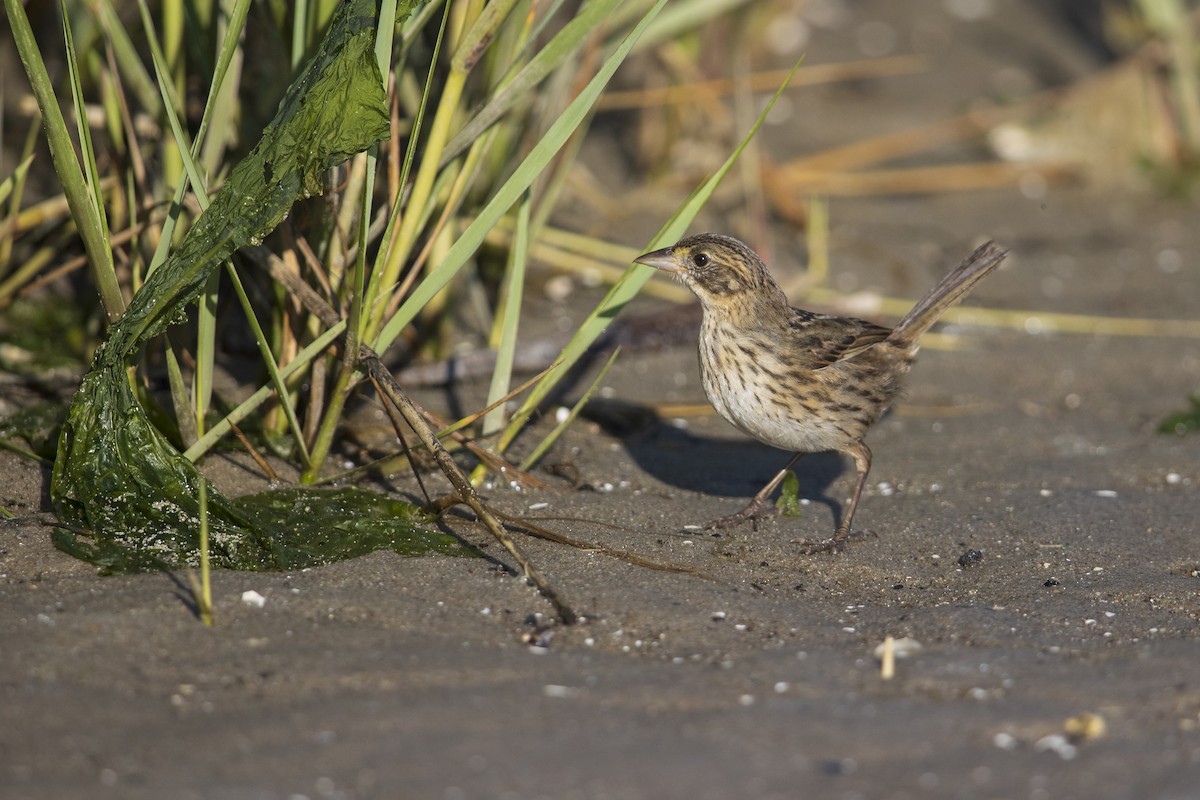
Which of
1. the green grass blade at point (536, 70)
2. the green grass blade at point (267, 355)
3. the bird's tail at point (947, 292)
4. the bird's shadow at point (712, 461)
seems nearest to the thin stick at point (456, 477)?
the green grass blade at point (267, 355)

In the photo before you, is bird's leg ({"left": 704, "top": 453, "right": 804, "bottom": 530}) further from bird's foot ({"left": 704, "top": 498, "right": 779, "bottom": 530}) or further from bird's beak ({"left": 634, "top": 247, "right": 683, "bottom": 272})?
bird's beak ({"left": 634, "top": 247, "right": 683, "bottom": 272})

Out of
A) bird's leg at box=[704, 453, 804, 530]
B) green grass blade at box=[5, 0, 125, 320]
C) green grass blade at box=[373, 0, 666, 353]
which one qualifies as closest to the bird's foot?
bird's leg at box=[704, 453, 804, 530]

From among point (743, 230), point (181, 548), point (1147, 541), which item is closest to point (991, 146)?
point (743, 230)

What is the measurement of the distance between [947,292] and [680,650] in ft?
7.06

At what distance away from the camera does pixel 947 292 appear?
4812 millimetres

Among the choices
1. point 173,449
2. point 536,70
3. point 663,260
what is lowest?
point 173,449

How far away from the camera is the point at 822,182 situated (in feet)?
26.7

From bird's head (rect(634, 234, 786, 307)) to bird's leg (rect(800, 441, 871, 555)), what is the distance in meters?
0.65

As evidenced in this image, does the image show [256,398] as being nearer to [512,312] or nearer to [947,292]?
[512,312]

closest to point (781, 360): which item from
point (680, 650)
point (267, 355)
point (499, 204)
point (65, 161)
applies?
point (499, 204)

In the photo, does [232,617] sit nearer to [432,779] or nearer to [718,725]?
[432,779]

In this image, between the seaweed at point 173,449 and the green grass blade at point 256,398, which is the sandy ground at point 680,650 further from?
the green grass blade at point 256,398

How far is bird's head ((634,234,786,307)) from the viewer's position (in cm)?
456

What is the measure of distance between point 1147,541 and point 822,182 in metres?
4.32
